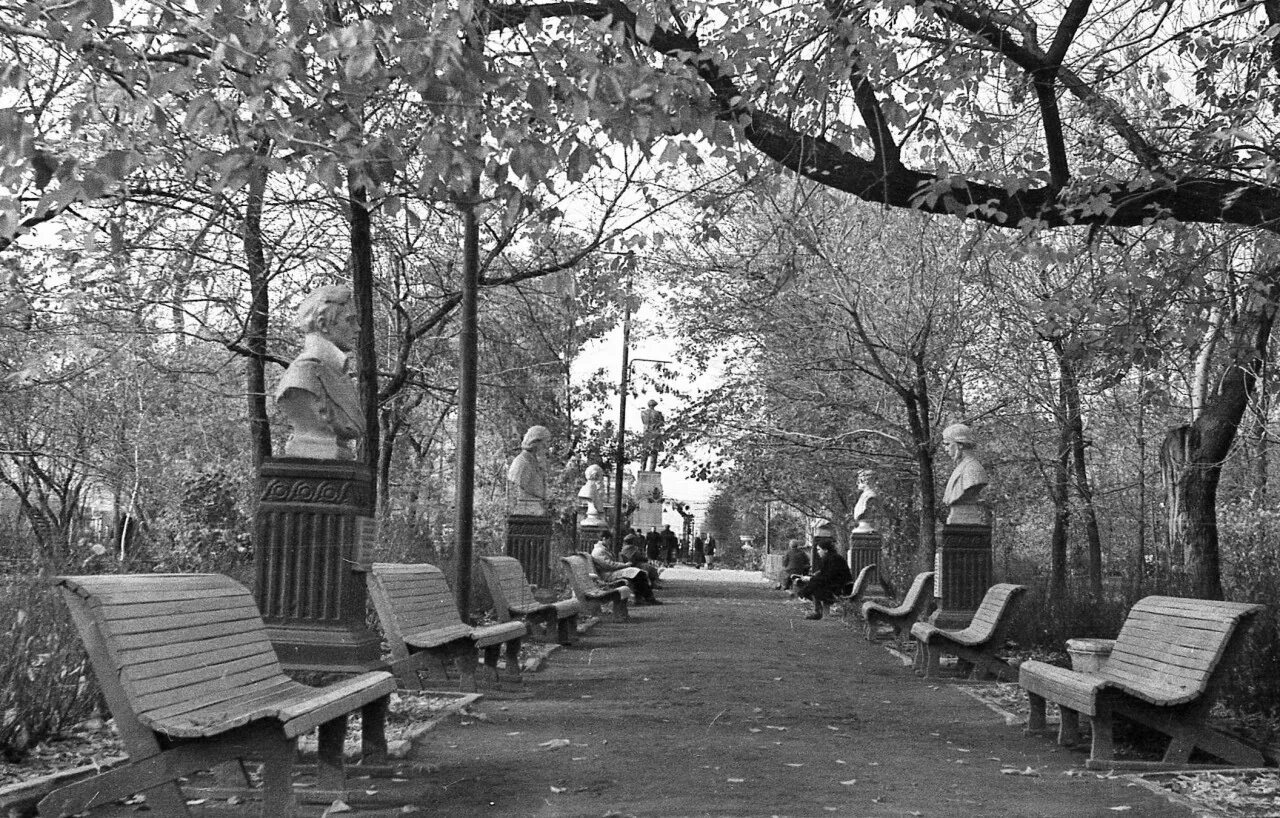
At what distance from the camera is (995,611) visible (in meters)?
12.3

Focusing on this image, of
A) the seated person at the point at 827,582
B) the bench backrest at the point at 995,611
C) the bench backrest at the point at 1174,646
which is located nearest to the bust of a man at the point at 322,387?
the bench backrest at the point at 1174,646

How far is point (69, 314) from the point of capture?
1593 cm

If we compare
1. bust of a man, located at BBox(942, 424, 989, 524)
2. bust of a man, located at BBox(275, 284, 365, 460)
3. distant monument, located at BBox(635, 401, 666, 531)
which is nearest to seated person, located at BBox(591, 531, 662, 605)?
distant monument, located at BBox(635, 401, 666, 531)

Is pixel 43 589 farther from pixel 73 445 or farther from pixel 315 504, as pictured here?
pixel 73 445

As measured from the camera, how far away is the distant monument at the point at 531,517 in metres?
19.6

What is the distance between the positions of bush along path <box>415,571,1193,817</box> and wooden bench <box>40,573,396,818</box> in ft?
3.43

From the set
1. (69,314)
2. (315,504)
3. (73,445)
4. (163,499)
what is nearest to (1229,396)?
(315,504)

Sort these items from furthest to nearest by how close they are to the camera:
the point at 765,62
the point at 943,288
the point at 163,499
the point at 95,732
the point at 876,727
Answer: the point at 163,499, the point at 943,288, the point at 765,62, the point at 876,727, the point at 95,732

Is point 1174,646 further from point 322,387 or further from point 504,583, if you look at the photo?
point 504,583

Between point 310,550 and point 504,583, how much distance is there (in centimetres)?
514

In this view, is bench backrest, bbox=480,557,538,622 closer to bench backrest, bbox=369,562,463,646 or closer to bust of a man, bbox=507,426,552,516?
bench backrest, bbox=369,562,463,646

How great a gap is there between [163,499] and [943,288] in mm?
15676

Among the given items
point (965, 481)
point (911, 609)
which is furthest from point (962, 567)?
point (965, 481)

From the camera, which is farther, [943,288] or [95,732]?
[943,288]
